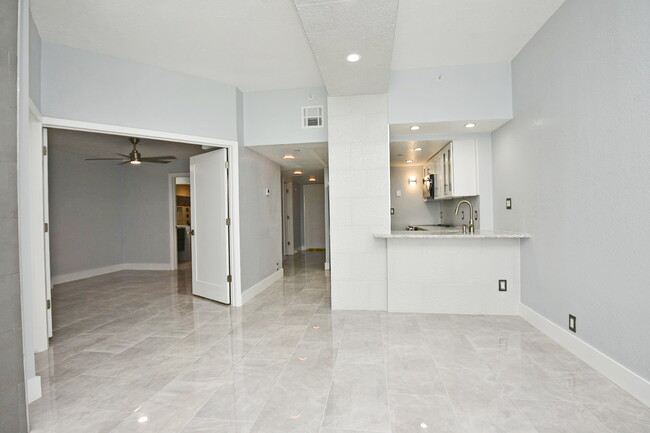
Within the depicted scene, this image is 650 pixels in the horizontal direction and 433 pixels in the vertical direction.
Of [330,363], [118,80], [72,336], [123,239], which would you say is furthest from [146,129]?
[123,239]

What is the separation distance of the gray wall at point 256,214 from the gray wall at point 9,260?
2621 millimetres

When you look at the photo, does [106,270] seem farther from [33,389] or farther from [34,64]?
[33,389]

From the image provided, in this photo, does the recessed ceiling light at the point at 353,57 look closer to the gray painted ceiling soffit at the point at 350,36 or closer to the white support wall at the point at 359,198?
the gray painted ceiling soffit at the point at 350,36

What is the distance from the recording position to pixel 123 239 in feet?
23.9

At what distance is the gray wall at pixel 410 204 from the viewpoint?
21.9ft

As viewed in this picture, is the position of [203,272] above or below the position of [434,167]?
below

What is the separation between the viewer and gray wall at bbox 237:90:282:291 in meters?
4.36

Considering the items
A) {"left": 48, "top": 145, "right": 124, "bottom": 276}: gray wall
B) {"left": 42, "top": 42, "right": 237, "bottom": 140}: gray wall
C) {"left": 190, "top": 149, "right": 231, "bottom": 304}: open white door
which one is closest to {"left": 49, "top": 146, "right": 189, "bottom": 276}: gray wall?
{"left": 48, "top": 145, "right": 124, "bottom": 276}: gray wall

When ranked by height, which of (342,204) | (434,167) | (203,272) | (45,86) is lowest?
(203,272)

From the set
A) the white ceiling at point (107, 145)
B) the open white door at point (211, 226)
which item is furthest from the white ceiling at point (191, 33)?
the white ceiling at point (107, 145)

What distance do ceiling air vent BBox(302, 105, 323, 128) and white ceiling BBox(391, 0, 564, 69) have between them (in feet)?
3.67

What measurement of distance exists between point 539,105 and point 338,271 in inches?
104

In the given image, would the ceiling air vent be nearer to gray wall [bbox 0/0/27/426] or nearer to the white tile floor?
the white tile floor

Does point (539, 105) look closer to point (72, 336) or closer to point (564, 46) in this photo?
point (564, 46)
